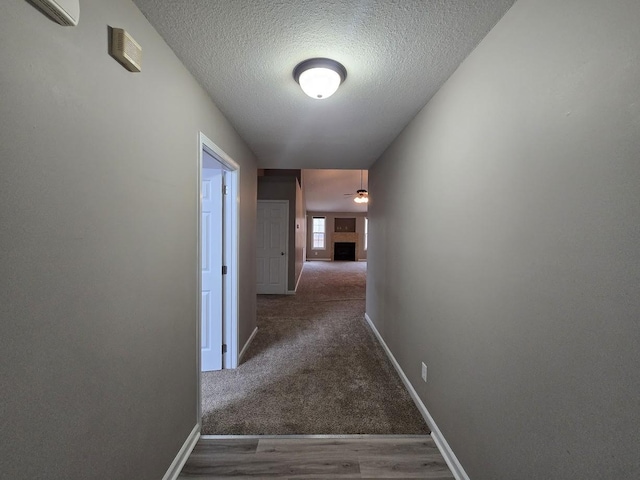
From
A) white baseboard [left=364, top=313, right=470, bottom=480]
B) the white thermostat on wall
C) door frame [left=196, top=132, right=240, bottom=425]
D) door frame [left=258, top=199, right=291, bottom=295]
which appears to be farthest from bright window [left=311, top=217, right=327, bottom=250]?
the white thermostat on wall

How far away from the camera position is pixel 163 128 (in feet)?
4.37

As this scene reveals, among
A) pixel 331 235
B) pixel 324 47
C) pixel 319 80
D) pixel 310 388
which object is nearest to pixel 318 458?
pixel 310 388

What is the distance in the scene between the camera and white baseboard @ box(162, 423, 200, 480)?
142 centimetres

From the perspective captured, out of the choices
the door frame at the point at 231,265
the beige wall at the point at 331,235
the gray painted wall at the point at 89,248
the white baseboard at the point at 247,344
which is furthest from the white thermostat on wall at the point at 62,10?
A: the beige wall at the point at 331,235

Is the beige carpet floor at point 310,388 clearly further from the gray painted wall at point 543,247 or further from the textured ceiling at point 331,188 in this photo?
the textured ceiling at point 331,188

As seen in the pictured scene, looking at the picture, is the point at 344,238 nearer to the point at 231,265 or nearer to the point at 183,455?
the point at 231,265

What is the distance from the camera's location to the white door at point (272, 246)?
5828 millimetres

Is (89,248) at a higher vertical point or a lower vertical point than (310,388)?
higher

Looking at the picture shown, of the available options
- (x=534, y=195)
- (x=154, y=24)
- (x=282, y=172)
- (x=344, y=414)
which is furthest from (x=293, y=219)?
(x=534, y=195)

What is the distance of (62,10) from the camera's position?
75cm

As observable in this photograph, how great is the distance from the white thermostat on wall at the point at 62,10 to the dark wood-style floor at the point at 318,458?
2.07 m

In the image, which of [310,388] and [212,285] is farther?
[212,285]

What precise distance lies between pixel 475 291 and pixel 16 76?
5.95 feet

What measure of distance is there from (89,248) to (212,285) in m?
1.78
